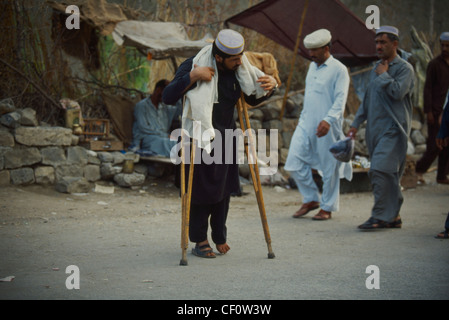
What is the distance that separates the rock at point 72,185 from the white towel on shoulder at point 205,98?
4441 millimetres

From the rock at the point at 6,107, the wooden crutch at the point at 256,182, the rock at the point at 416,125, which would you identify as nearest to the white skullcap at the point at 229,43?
the wooden crutch at the point at 256,182

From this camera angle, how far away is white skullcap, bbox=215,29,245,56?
4699 millimetres

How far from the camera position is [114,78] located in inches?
454

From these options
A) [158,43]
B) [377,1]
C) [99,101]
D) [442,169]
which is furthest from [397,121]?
[377,1]

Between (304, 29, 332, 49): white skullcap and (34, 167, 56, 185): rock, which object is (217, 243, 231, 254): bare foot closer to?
(304, 29, 332, 49): white skullcap

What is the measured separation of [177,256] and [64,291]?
4.88 feet

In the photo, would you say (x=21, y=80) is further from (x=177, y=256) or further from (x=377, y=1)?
(x=377, y=1)

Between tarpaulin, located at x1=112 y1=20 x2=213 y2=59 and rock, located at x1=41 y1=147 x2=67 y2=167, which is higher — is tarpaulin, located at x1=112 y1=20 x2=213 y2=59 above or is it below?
above

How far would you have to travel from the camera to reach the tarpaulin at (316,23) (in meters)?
10.0

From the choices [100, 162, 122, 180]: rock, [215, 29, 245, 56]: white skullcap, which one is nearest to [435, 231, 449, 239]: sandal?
[215, 29, 245, 56]: white skullcap

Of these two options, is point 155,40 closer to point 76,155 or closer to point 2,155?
point 76,155

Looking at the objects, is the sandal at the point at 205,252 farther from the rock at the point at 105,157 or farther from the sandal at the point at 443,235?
the rock at the point at 105,157

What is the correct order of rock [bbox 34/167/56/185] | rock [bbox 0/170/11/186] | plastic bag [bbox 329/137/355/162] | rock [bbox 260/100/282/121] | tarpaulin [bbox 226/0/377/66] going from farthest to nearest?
rock [bbox 260/100/282/121], tarpaulin [bbox 226/0/377/66], rock [bbox 34/167/56/185], rock [bbox 0/170/11/186], plastic bag [bbox 329/137/355/162]

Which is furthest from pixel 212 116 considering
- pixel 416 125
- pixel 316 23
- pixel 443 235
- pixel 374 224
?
pixel 416 125
